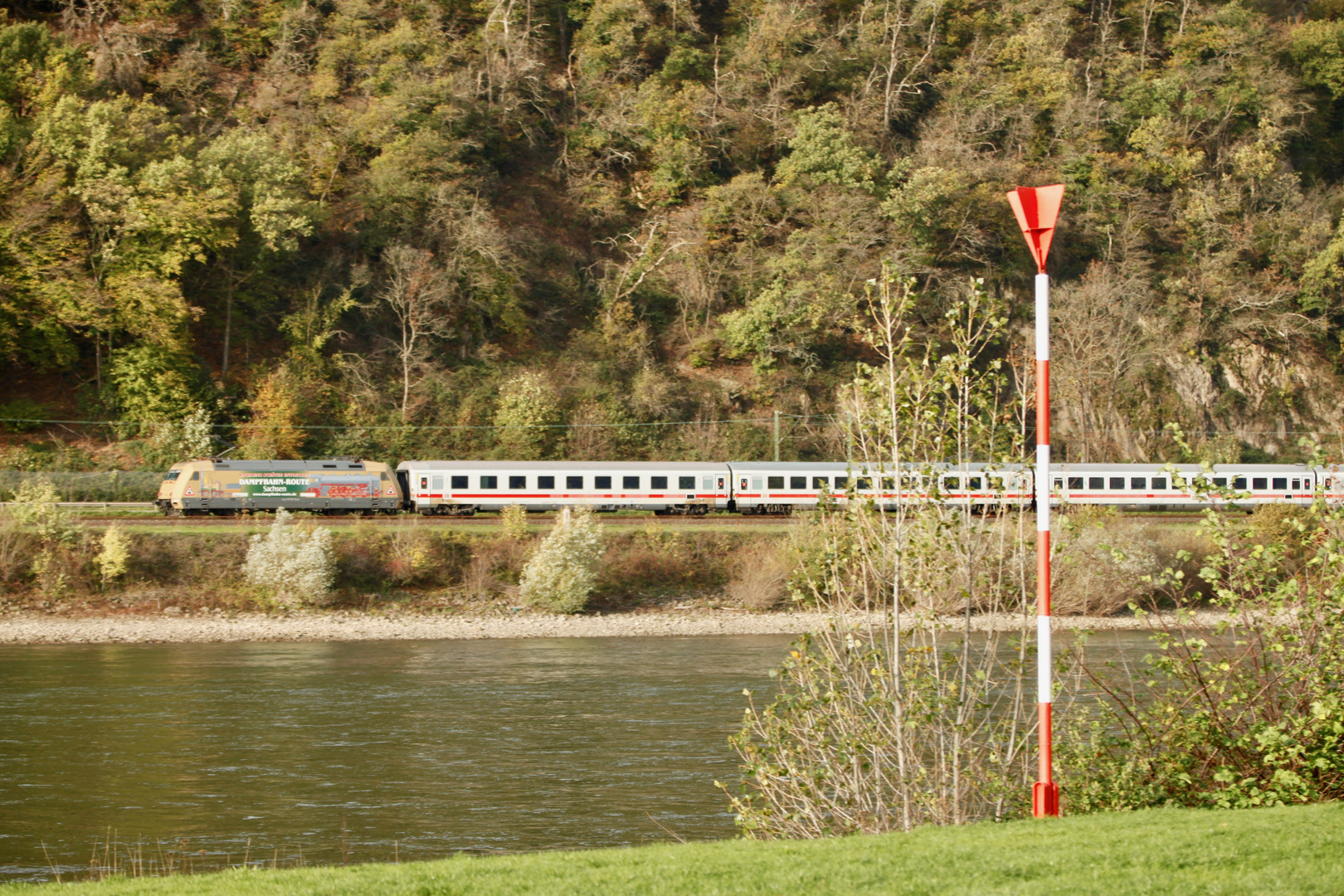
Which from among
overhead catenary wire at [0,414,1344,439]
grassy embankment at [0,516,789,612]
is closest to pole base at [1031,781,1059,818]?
grassy embankment at [0,516,789,612]

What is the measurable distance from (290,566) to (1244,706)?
27.8m

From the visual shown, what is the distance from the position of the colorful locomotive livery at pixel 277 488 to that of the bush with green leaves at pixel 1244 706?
105ft

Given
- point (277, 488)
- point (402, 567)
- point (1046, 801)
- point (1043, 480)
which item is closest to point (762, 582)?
point (402, 567)

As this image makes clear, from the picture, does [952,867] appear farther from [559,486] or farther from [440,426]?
[440,426]

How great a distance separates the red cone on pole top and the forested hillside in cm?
3822

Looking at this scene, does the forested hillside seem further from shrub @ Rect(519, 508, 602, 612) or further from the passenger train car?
shrub @ Rect(519, 508, 602, 612)

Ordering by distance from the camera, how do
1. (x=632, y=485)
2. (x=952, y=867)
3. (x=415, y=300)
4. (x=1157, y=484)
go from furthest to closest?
(x=415, y=300) < (x=1157, y=484) < (x=632, y=485) < (x=952, y=867)

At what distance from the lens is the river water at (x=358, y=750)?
14.4m

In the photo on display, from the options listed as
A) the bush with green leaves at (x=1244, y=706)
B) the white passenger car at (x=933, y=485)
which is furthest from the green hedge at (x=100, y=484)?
the bush with green leaves at (x=1244, y=706)

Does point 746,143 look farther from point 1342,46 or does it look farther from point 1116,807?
point 1116,807

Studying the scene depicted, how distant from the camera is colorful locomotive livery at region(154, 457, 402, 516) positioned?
124 feet

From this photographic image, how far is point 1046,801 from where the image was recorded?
833 cm

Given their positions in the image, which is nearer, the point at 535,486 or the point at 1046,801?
the point at 1046,801

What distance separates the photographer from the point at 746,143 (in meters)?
57.9
